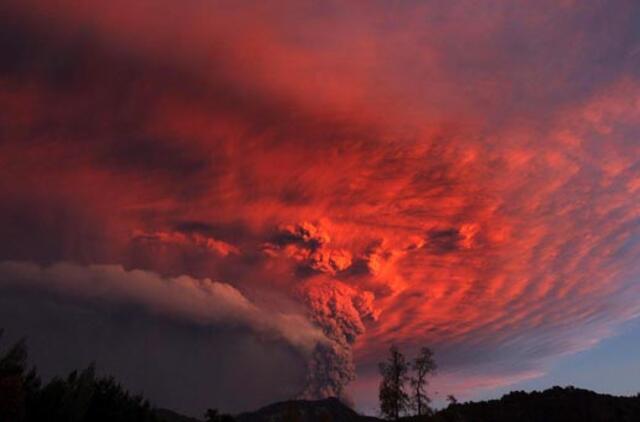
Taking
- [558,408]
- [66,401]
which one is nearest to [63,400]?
[66,401]

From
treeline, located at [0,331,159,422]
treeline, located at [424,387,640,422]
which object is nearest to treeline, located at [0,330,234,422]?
treeline, located at [0,331,159,422]

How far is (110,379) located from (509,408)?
12515 centimetres

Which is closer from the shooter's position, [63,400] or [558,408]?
[63,400]

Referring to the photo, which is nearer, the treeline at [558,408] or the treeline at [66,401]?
the treeline at [66,401]

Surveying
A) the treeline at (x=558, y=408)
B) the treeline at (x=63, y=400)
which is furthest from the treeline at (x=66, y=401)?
the treeline at (x=558, y=408)

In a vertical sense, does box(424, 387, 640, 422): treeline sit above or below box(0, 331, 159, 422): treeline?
above

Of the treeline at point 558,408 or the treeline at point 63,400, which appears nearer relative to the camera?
the treeline at point 63,400

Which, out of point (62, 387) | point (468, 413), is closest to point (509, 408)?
point (468, 413)

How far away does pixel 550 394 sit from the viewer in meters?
178

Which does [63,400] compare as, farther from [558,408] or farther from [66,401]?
[558,408]

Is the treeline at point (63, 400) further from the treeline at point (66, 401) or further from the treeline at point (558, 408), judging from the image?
the treeline at point (558, 408)

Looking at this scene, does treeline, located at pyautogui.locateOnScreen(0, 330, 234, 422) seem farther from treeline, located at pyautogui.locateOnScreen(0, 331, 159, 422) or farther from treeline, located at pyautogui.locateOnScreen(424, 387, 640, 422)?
treeline, located at pyautogui.locateOnScreen(424, 387, 640, 422)

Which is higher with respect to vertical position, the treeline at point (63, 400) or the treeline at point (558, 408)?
the treeline at point (558, 408)

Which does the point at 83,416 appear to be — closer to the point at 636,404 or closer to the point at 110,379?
the point at 110,379
